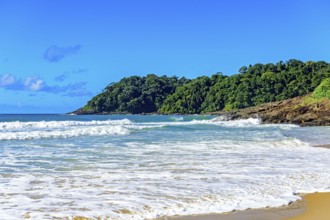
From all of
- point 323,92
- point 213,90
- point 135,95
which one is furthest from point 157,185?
point 135,95

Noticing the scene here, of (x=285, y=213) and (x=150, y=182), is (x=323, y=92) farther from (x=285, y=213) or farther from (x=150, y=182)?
(x=285, y=213)

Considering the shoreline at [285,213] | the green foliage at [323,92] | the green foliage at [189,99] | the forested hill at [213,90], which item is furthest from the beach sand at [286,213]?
the green foliage at [189,99]

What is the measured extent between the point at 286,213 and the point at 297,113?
37.9 meters

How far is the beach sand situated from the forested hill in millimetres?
92384

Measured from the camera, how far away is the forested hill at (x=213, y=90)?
110 metres

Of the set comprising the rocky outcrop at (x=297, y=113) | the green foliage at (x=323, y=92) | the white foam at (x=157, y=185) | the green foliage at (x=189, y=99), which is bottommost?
the white foam at (x=157, y=185)

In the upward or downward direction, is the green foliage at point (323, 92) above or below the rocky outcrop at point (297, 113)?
above

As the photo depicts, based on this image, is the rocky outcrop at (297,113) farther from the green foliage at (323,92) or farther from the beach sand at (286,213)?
the beach sand at (286,213)

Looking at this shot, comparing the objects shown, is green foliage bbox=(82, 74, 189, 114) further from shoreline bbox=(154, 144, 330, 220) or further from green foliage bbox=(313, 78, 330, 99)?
shoreline bbox=(154, 144, 330, 220)

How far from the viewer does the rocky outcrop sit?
125 ft

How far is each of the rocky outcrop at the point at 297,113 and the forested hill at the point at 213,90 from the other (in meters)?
48.5

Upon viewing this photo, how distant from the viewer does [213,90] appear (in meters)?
123

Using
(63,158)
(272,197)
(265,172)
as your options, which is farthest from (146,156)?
(272,197)

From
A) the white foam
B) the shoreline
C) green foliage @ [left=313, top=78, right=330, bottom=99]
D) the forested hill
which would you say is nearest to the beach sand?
the shoreline
